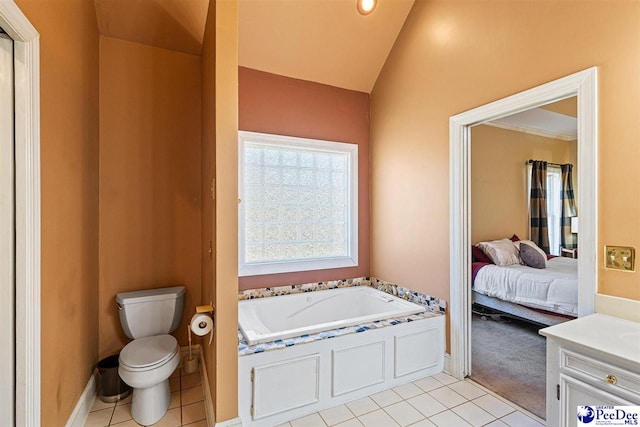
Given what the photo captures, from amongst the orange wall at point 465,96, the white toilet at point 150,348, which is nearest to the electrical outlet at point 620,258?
the orange wall at point 465,96

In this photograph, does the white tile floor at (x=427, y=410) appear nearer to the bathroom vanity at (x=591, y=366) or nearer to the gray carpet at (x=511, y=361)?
the gray carpet at (x=511, y=361)

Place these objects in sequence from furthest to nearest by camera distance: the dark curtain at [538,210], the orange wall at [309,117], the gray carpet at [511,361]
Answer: the dark curtain at [538,210] < the orange wall at [309,117] < the gray carpet at [511,361]

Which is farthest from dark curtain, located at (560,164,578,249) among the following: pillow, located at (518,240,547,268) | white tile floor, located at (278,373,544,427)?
white tile floor, located at (278,373,544,427)

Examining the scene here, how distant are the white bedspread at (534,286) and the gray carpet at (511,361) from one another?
0.38 metres

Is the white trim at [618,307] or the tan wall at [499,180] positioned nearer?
the white trim at [618,307]

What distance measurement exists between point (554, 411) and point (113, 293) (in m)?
2.97

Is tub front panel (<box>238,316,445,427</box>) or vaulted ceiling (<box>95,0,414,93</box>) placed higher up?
vaulted ceiling (<box>95,0,414,93</box>)

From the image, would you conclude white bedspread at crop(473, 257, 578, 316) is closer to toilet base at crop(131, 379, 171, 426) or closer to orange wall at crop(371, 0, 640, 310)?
orange wall at crop(371, 0, 640, 310)

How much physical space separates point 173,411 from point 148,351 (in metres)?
0.44

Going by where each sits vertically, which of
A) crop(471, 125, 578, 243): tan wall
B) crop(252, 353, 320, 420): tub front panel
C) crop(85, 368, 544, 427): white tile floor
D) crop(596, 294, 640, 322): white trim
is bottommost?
crop(85, 368, 544, 427): white tile floor

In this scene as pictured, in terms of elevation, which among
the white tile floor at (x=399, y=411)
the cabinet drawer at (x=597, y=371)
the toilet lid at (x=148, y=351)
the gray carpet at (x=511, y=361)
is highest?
the cabinet drawer at (x=597, y=371)

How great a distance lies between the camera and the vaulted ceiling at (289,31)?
2.36m

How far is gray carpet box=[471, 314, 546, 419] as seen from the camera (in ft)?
7.38

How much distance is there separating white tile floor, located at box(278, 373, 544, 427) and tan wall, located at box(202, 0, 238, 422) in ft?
1.85
